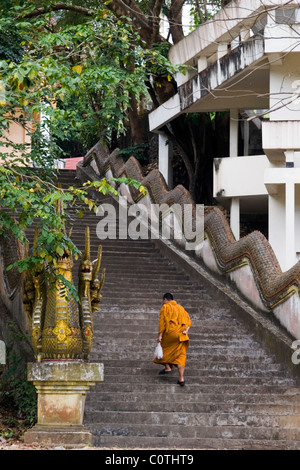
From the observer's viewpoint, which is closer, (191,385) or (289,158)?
(191,385)

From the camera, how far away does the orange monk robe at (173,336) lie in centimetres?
1331

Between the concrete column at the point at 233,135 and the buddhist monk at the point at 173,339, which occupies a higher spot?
the concrete column at the point at 233,135

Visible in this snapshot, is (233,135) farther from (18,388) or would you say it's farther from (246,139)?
(18,388)

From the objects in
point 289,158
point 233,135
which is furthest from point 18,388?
point 233,135

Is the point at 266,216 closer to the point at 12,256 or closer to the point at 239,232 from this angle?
the point at 239,232

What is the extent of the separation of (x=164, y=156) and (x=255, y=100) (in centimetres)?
351

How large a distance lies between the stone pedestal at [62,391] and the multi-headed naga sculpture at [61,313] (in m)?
0.18

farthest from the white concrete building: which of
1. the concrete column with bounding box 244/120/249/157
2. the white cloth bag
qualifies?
the white cloth bag

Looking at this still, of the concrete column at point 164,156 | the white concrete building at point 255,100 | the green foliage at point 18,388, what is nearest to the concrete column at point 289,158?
the white concrete building at point 255,100

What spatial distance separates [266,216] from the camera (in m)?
23.9

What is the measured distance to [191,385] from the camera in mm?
13227

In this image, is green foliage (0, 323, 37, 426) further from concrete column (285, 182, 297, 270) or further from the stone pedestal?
concrete column (285, 182, 297, 270)

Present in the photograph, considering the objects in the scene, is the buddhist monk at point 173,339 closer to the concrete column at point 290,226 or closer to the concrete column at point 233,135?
the concrete column at point 290,226

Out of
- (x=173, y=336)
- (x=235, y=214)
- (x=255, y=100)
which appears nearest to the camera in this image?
(x=173, y=336)
